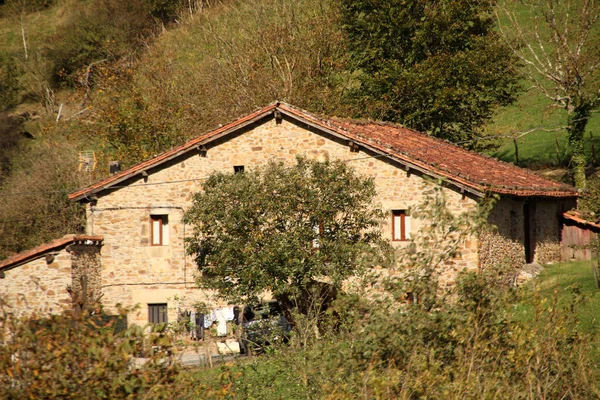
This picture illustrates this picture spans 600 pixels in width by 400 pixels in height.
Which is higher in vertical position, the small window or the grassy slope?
the grassy slope

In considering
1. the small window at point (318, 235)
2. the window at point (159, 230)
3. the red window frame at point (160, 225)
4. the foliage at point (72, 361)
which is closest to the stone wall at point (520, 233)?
the small window at point (318, 235)

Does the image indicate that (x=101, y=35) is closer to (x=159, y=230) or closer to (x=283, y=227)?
(x=159, y=230)

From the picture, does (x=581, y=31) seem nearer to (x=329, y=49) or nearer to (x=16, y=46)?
(x=329, y=49)

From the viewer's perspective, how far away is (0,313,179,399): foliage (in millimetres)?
7055

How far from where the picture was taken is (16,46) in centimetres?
7194

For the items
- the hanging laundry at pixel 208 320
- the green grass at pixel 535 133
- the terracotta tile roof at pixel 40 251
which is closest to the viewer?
the hanging laundry at pixel 208 320

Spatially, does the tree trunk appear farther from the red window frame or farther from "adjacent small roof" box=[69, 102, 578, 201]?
the red window frame

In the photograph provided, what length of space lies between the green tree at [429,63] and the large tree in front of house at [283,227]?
45.3 feet

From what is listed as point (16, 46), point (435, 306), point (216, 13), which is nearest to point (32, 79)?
point (16, 46)

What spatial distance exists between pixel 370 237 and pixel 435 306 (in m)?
10.5

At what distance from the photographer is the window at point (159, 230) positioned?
23.6 metres

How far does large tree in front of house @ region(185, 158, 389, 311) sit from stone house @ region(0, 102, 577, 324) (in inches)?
69.5

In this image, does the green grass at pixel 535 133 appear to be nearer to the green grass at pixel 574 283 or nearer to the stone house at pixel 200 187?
the green grass at pixel 574 283

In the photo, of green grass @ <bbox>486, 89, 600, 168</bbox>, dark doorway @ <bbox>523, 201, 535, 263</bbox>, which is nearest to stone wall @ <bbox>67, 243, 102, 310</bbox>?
dark doorway @ <bbox>523, 201, 535, 263</bbox>
